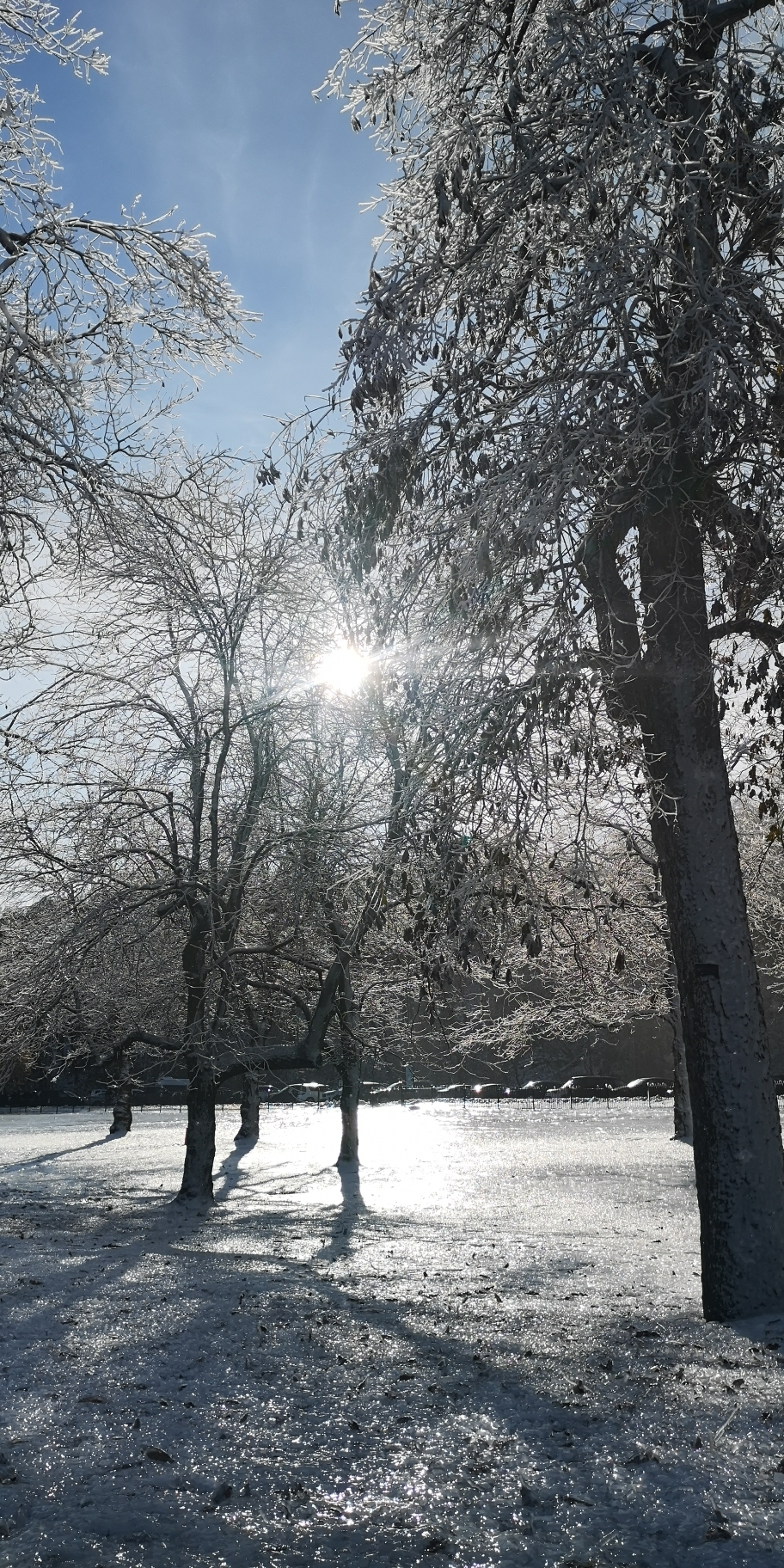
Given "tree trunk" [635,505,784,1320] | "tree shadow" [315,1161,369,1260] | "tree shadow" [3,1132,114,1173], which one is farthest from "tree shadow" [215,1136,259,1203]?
"tree trunk" [635,505,784,1320]

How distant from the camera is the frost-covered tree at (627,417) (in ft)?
21.9

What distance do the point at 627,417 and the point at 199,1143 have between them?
12258 millimetres

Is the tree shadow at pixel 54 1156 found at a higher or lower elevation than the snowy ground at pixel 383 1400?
lower

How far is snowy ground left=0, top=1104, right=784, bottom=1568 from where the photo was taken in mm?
4070

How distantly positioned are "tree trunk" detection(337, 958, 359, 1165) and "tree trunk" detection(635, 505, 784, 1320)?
28.6 ft

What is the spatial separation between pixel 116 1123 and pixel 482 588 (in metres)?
30.5

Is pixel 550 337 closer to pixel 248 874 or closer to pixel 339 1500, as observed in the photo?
pixel 339 1500

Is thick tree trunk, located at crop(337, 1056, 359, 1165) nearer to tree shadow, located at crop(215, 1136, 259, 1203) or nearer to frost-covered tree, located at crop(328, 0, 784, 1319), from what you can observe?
tree shadow, located at crop(215, 1136, 259, 1203)

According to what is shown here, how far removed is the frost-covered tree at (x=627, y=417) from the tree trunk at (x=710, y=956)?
0.02 metres

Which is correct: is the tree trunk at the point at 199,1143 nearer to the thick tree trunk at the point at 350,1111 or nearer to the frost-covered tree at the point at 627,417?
the thick tree trunk at the point at 350,1111

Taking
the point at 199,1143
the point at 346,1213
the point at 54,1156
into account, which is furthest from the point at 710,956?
the point at 54,1156

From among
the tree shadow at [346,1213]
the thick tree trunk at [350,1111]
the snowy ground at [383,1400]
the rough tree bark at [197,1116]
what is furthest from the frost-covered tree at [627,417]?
the thick tree trunk at [350,1111]

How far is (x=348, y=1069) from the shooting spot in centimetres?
1991

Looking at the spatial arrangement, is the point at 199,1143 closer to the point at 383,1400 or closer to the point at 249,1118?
the point at 383,1400
